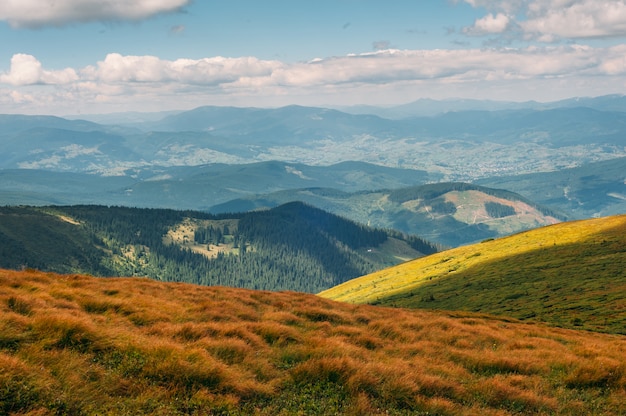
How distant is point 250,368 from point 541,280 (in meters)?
66.6

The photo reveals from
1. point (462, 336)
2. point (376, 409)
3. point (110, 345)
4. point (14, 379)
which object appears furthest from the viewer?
point (462, 336)

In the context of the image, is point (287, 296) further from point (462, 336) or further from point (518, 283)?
point (518, 283)

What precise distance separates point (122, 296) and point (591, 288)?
190 ft

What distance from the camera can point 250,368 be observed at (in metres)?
14.4

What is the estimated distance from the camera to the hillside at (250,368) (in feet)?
36.6

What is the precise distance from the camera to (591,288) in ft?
186

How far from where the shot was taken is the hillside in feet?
36.6

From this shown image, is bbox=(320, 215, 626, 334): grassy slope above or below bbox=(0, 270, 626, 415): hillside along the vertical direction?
below

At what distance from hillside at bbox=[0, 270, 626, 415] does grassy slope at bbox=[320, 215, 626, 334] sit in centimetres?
2897

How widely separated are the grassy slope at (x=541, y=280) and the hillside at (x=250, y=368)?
28973 mm

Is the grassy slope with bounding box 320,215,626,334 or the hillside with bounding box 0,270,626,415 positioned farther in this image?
the grassy slope with bounding box 320,215,626,334

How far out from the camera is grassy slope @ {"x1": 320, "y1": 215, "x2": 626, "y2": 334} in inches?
1966

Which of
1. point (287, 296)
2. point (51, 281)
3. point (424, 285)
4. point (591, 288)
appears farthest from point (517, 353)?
point (424, 285)

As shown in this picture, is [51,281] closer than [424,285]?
Yes
